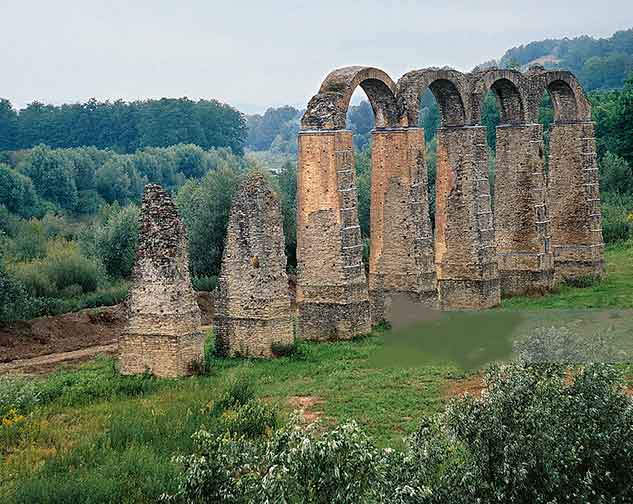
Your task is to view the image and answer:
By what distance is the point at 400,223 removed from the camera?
23719 millimetres

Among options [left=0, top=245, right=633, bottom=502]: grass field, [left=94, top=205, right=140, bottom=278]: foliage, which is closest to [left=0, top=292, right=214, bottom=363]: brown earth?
[left=0, top=245, right=633, bottom=502]: grass field

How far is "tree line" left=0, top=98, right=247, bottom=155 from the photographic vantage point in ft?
238

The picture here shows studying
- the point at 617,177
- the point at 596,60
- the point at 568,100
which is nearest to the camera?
the point at 568,100

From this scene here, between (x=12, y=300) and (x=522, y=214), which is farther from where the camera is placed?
(x=522, y=214)

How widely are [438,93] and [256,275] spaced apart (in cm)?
873

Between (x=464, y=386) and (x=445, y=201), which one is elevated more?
(x=445, y=201)

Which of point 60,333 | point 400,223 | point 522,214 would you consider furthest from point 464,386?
point 60,333

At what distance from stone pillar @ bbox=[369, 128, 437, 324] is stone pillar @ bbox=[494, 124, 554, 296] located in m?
4.90

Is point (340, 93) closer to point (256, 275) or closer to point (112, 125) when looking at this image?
point (256, 275)

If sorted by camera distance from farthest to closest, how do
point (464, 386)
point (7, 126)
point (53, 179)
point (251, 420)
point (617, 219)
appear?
point (7, 126) < point (53, 179) < point (617, 219) < point (464, 386) < point (251, 420)

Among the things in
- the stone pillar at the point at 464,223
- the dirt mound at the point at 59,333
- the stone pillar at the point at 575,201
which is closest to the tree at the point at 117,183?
the dirt mound at the point at 59,333

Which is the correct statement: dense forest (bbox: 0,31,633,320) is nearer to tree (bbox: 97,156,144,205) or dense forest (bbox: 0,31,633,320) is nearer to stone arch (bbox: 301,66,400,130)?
tree (bbox: 97,156,144,205)

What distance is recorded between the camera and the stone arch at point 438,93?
23.8m

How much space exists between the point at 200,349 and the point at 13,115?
197ft
